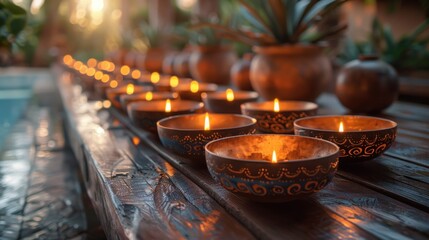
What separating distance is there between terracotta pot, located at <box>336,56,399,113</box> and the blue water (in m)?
3.51

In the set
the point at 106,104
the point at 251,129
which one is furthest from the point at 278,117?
the point at 106,104

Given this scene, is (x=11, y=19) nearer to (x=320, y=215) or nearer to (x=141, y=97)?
(x=141, y=97)

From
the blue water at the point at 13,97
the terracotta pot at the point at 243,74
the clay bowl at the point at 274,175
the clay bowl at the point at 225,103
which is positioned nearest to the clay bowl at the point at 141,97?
the clay bowl at the point at 225,103

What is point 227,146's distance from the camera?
0.83m

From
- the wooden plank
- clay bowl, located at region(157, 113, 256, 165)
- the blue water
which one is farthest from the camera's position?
the blue water

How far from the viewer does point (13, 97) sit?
798cm

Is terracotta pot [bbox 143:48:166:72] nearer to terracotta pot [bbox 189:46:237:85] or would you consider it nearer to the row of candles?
terracotta pot [bbox 189:46:237:85]

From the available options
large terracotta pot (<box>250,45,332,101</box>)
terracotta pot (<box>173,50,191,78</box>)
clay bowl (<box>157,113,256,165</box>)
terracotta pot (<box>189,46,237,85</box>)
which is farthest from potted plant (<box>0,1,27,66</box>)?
terracotta pot (<box>173,50,191,78</box>)

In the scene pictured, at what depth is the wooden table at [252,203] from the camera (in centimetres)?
64

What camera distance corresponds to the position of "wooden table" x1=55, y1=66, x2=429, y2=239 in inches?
25.1

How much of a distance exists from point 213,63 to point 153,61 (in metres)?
1.37

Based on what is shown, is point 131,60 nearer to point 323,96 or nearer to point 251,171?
point 323,96

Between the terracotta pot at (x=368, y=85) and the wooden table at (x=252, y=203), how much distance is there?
1.35 feet

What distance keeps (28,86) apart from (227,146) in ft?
31.7
